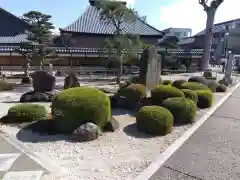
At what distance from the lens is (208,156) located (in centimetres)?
654

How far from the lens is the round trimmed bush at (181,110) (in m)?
9.22

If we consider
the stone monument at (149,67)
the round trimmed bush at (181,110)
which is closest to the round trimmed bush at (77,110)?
the round trimmed bush at (181,110)

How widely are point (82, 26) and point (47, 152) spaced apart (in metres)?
25.9

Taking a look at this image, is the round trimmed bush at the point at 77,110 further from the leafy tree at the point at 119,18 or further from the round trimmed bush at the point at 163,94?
the leafy tree at the point at 119,18

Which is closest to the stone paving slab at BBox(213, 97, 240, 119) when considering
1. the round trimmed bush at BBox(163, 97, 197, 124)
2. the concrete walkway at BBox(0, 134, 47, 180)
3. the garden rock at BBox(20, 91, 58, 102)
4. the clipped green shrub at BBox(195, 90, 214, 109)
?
the clipped green shrub at BBox(195, 90, 214, 109)

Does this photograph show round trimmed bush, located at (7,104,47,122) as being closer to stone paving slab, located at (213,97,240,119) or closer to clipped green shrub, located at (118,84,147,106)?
clipped green shrub, located at (118,84,147,106)

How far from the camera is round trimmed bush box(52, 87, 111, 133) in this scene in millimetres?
7531

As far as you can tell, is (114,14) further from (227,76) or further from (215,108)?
(215,108)

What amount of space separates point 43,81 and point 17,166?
24.8 feet

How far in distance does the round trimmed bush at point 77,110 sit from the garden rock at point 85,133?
0.29m

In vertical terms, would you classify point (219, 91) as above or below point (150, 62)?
below

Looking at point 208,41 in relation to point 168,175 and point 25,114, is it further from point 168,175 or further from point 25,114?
point 168,175

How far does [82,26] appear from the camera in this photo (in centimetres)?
3077

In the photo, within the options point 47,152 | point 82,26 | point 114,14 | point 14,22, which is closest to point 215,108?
point 47,152
